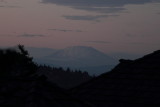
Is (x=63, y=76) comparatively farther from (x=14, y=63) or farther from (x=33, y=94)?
(x=33, y=94)

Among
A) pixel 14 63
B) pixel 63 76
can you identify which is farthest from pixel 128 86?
pixel 63 76

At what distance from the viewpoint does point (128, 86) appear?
529 inches

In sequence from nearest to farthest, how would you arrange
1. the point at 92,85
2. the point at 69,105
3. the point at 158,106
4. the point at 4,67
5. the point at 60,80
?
the point at 69,105
the point at 158,106
the point at 92,85
the point at 4,67
the point at 60,80

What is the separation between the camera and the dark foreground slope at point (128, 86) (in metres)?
12.8

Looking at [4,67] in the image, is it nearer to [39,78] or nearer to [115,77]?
[115,77]

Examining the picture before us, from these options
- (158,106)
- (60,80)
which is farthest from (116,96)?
(60,80)

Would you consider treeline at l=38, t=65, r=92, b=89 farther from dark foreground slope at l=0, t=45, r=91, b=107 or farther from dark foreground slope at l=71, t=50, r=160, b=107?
dark foreground slope at l=0, t=45, r=91, b=107

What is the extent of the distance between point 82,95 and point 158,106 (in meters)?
2.43

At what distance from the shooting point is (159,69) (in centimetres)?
1359

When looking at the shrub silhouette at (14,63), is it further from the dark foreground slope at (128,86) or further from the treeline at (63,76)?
the treeline at (63,76)

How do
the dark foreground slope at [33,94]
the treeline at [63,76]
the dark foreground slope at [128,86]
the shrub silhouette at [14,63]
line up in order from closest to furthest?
1. the dark foreground slope at [33,94]
2. the dark foreground slope at [128,86]
3. the shrub silhouette at [14,63]
4. the treeline at [63,76]

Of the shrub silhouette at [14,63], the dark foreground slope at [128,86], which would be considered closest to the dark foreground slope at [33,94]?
the dark foreground slope at [128,86]

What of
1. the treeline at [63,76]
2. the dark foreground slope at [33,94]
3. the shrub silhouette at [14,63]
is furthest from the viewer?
the treeline at [63,76]

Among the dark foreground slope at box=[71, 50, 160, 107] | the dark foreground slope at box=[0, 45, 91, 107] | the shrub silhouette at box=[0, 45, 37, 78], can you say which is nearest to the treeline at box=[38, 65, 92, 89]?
the shrub silhouette at box=[0, 45, 37, 78]
